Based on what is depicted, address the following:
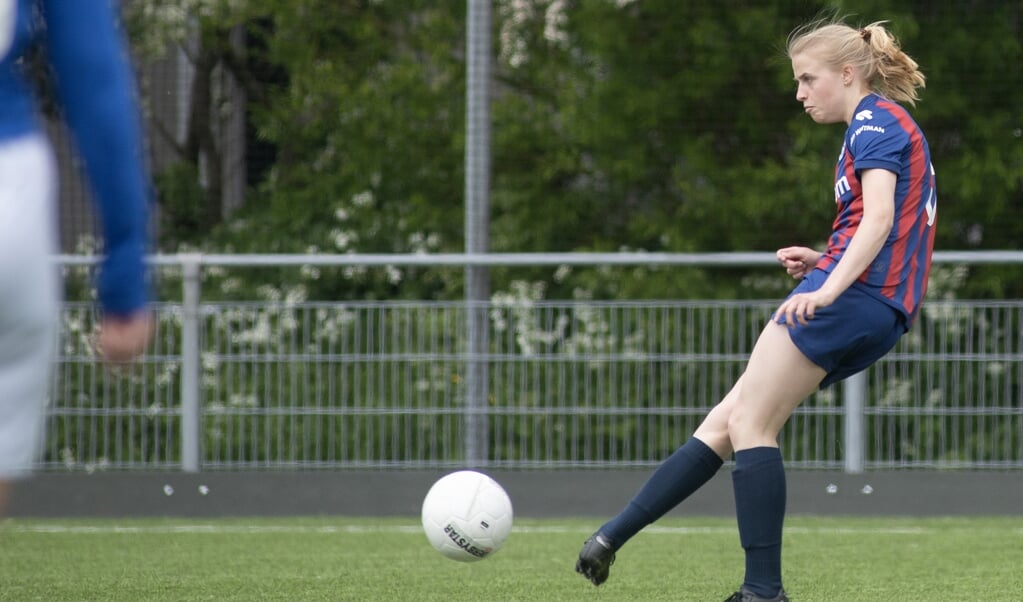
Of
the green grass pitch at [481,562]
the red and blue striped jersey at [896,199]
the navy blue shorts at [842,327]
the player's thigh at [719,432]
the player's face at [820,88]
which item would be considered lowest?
the green grass pitch at [481,562]

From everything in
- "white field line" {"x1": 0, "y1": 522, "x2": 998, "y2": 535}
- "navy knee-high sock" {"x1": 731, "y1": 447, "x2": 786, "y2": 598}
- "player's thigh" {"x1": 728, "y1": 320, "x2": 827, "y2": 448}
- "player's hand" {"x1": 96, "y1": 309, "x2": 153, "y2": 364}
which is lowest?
"white field line" {"x1": 0, "y1": 522, "x2": 998, "y2": 535}

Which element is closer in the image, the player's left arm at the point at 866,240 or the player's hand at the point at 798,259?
the player's left arm at the point at 866,240

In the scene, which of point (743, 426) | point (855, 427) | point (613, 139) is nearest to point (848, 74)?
point (743, 426)

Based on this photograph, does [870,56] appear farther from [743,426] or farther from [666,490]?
[666,490]

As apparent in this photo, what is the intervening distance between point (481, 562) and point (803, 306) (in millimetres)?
2291

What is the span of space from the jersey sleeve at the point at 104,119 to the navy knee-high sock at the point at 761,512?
2385 millimetres

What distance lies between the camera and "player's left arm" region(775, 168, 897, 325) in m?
4.04

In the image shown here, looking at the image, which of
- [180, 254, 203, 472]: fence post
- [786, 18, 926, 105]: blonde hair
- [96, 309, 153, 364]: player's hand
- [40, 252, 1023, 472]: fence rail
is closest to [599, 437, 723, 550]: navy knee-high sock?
[786, 18, 926, 105]: blonde hair

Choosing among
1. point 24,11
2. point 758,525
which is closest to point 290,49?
point 758,525

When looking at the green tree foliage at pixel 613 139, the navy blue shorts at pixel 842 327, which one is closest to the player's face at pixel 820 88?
the navy blue shorts at pixel 842 327

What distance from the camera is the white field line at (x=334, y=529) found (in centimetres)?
712

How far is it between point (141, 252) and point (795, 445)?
6.30 meters

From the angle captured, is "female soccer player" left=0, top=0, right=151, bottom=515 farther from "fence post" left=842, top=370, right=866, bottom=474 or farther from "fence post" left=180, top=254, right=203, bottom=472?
"fence post" left=842, top=370, right=866, bottom=474

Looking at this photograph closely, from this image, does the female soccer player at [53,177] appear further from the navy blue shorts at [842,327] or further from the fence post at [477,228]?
the fence post at [477,228]
